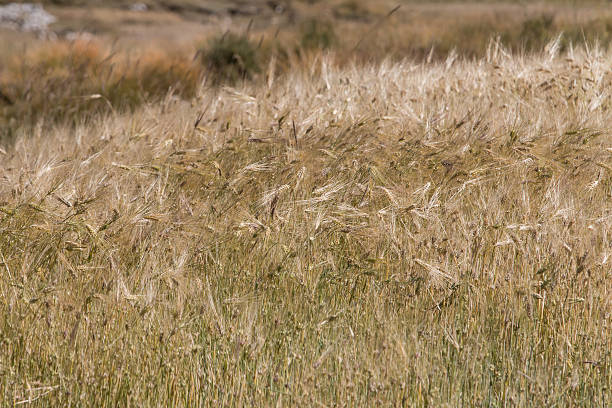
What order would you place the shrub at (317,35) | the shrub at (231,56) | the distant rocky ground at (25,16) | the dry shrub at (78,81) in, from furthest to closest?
the distant rocky ground at (25,16) < the shrub at (317,35) < the shrub at (231,56) < the dry shrub at (78,81)

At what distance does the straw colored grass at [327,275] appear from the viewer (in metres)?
2.06

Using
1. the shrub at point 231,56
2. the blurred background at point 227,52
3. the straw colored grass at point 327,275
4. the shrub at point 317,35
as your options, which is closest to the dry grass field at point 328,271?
the straw colored grass at point 327,275

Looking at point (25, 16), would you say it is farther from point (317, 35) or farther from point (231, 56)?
point (231, 56)

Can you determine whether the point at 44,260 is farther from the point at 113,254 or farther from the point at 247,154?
the point at 247,154

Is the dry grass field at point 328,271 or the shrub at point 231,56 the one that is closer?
the dry grass field at point 328,271

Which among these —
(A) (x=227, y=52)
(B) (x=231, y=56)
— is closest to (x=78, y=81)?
(A) (x=227, y=52)

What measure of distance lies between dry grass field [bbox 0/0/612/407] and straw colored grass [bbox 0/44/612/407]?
1 centimetres

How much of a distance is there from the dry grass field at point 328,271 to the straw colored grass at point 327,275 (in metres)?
0.01

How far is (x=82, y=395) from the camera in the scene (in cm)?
197

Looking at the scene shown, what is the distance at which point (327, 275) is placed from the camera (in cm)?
246

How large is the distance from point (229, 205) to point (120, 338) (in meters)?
0.88

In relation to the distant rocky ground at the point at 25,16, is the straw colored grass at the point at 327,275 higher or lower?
higher

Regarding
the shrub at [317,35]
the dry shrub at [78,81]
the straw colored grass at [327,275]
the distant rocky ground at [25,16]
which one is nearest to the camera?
the straw colored grass at [327,275]

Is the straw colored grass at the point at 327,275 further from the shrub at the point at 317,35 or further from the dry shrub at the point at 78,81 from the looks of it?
the shrub at the point at 317,35
